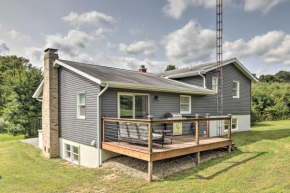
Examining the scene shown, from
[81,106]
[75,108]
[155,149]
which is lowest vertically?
[155,149]

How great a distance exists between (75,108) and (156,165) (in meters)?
4.65

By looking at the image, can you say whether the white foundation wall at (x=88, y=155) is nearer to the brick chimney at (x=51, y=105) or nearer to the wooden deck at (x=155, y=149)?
the wooden deck at (x=155, y=149)

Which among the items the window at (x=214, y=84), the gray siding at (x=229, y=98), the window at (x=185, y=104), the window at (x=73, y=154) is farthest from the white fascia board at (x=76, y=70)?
the window at (x=214, y=84)

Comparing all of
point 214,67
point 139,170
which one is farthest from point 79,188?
point 214,67

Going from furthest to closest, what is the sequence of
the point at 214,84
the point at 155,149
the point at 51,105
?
1. the point at 214,84
2. the point at 51,105
3. the point at 155,149

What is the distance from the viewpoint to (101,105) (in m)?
7.24

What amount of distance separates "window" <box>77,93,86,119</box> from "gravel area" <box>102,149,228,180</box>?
8.06 ft

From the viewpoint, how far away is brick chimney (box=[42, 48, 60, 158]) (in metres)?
9.62

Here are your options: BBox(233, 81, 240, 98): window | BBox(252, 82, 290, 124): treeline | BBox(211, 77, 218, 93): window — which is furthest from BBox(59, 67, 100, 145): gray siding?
BBox(252, 82, 290, 124): treeline

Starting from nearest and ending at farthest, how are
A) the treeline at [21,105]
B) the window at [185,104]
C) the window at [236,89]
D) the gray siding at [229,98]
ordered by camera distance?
the window at [185,104] < the gray siding at [229,98] < the window at [236,89] < the treeline at [21,105]

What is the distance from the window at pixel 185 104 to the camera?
1041cm

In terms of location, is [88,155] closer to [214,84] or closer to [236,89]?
[214,84]

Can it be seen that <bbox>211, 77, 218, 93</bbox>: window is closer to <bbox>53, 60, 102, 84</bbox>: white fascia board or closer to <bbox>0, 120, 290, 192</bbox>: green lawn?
<bbox>0, 120, 290, 192</bbox>: green lawn

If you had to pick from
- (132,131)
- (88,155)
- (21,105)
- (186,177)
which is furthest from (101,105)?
(21,105)
